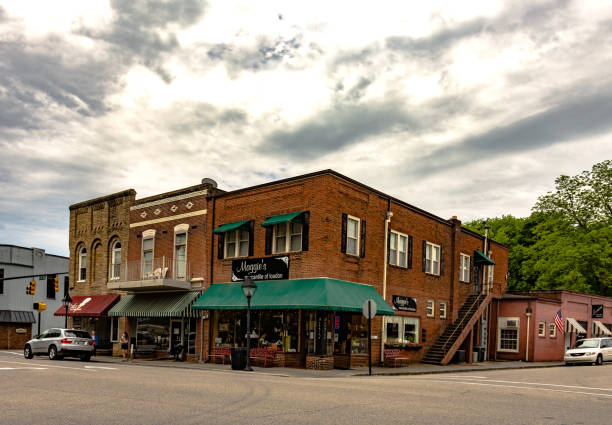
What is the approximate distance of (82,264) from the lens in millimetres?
37750

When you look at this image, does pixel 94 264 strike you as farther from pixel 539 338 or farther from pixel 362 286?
pixel 539 338

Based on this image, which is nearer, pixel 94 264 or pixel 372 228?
pixel 372 228

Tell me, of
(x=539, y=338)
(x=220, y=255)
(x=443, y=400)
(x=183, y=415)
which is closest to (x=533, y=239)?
(x=539, y=338)

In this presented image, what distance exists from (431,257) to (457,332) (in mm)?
4360

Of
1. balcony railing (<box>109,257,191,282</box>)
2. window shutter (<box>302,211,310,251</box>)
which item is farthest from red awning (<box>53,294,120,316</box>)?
window shutter (<box>302,211,310,251</box>)

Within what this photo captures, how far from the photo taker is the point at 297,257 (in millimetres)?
24406

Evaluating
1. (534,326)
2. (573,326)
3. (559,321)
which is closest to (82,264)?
(534,326)

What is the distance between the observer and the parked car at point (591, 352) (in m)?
31.3

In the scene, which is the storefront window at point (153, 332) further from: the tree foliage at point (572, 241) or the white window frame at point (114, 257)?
the tree foliage at point (572, 241)

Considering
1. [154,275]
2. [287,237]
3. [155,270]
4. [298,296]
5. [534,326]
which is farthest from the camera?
[534,326]

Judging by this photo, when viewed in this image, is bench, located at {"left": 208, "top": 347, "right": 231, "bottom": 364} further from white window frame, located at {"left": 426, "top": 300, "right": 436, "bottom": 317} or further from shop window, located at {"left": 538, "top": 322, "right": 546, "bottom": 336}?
shop window, located at {"left": 538, "top": 322, "right": 546, "bottom": 336}

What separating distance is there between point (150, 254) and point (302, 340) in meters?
12.3

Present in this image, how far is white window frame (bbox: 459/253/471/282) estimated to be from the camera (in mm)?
35219

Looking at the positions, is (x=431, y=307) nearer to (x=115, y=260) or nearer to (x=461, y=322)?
(x=461, y=322)
